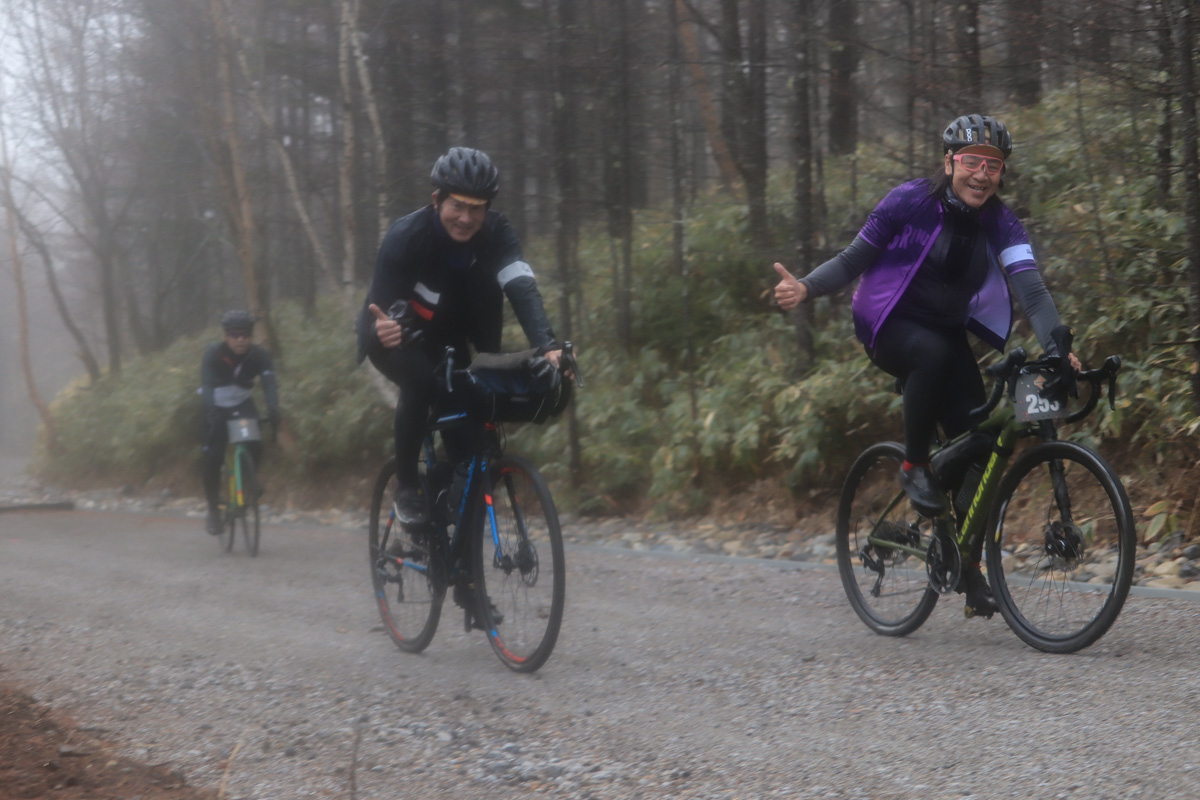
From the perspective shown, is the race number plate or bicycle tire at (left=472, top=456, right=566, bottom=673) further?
bicycle tire at (left=472, top=456, right=566, bottom=673)

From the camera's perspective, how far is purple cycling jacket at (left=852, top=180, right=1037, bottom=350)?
15.2 ft

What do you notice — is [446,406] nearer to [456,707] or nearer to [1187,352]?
[456,707]

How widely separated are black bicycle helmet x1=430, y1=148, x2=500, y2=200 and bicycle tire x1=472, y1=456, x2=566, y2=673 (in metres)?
1.18

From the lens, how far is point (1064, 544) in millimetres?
4348

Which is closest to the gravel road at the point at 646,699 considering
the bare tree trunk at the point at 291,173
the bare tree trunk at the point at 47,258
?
the bare tree trunk at the point at 291,173

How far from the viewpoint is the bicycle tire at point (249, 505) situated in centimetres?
1027

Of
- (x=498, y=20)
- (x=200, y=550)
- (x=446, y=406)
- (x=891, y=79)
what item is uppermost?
(x=498, y=20)

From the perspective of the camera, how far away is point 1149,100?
7535 mm

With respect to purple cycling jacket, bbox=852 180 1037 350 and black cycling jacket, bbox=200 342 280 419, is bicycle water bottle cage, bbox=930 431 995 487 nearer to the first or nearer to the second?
purple cycling jacket, bbox=852 180 1037 350

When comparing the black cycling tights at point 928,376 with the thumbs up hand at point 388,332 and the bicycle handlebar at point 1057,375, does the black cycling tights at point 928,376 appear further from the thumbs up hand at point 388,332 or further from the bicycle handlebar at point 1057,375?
the thumbs up hand at point 388,332

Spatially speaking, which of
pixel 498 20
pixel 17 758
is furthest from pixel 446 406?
pixel 498 20

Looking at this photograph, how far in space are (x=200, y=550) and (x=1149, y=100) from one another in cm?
879

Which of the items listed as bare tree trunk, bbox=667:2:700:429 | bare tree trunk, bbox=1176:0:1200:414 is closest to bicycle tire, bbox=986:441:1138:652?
bare tree trunk, bbox=1176:0:1200:414

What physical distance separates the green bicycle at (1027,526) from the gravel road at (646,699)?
179mm
